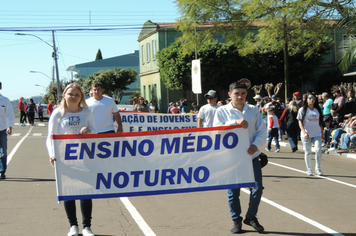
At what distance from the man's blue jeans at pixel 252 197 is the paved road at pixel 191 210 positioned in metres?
0.26

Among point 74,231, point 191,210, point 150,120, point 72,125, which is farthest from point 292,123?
point 74,231

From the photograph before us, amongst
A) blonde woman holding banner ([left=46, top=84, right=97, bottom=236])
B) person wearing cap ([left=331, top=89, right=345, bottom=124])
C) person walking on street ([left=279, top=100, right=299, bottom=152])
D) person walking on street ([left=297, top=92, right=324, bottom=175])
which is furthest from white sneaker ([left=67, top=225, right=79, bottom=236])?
person wearing cap ([left=331, top=89, right=345, bottom=124])

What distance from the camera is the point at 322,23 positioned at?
19.9 m

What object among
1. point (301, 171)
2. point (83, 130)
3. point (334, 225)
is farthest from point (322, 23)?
point (83, 130)

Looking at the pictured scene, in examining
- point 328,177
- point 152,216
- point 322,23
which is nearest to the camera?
point 152,216

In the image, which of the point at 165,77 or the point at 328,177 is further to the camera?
the point at 165,77

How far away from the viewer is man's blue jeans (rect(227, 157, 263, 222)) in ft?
18.0

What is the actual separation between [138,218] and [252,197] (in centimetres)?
173

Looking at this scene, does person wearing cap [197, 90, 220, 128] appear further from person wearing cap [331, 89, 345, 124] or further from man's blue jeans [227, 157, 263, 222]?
person wearing cap [331, 89, 345, 124]

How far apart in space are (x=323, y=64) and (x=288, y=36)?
765 inches

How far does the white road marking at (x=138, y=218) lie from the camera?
5.68 metres

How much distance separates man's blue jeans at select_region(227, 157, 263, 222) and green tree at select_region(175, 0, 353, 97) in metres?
14.1

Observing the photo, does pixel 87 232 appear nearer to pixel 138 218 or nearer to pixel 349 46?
pixel 138 218

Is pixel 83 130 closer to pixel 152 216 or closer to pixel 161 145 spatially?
pixel 161 145
